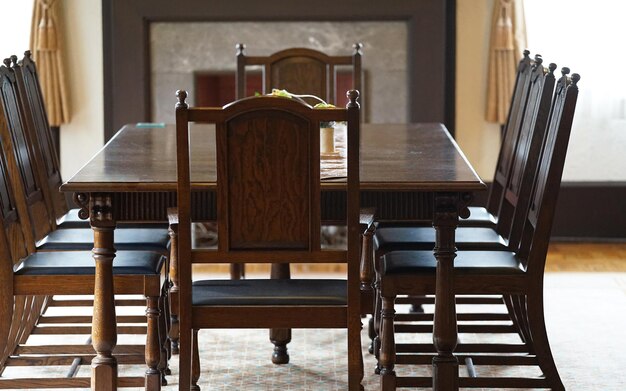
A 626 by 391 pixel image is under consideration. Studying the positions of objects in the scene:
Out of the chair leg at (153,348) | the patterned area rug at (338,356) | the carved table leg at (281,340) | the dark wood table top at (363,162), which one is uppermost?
the dark wood table top at (363,162)

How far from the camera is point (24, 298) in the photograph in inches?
143

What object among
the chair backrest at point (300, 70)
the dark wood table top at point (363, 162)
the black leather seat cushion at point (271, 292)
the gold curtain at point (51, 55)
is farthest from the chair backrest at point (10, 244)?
the gold curtain at point (51, 55)

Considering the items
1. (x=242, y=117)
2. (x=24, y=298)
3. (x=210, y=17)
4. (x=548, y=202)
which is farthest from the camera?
(x=210, y=17)

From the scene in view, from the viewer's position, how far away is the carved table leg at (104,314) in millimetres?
3021

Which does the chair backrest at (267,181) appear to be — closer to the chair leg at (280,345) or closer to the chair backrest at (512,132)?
the chair leg at (280,345)

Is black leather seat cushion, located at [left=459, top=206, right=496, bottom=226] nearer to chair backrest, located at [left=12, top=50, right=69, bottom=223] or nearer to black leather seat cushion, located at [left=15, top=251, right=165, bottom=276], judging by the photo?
black leather seat cushion, located at [left=15, top=251, right=165, bottom=276]

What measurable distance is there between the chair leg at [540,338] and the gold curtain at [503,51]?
2367mm

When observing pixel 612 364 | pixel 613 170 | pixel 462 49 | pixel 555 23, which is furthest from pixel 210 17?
pixel 612 364

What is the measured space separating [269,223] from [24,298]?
124 cm

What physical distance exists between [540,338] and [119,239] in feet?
4.42

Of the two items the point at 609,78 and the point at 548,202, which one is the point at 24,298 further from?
the point at 609,78

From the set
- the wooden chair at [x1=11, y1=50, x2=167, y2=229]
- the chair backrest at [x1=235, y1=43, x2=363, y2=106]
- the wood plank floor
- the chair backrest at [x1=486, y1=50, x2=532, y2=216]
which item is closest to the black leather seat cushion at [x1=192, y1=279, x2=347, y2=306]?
the wooden chair at [x1=11, y1=50, x2=167, y2=229]

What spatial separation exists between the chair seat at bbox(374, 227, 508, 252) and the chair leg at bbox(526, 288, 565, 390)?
14.3 inches

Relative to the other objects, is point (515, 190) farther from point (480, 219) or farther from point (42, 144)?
point (42, 144)
